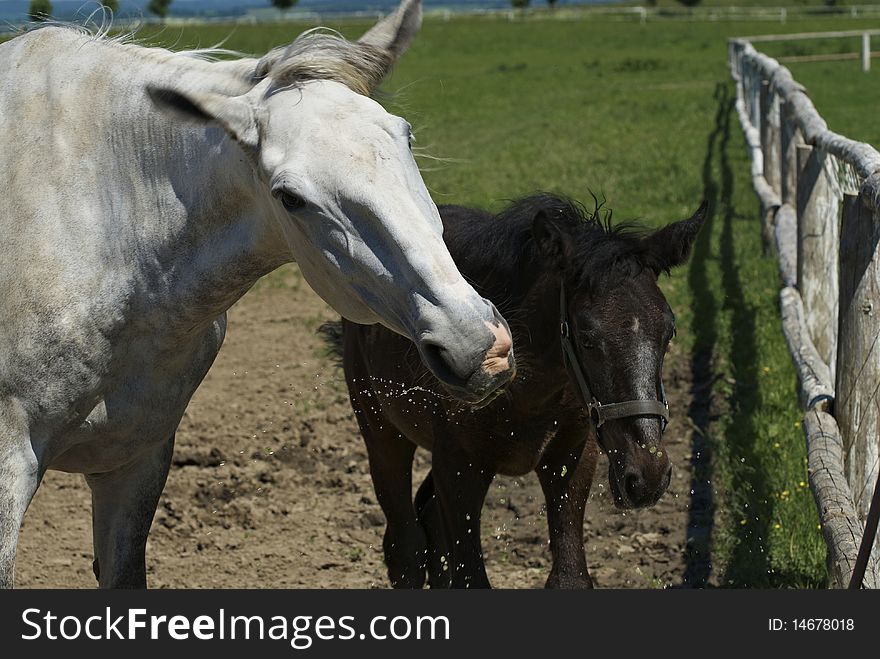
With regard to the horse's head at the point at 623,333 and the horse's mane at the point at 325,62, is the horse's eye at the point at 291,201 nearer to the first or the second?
the horse's mane at the point at 325,62

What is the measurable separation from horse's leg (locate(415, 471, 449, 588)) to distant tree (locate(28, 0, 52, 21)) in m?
2.21

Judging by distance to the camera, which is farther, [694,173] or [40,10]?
[694,173]

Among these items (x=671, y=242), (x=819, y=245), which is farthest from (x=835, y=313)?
(x=671, y=242)

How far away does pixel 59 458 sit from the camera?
3020mm

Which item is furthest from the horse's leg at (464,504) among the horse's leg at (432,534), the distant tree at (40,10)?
the distant tree at (40,10)

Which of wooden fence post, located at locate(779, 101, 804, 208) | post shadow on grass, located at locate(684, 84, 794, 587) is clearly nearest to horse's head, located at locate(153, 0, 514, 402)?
post shadow on grass, located at locate(684, 84, 794, 587)

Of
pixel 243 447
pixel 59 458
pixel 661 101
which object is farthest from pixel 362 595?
pixel 661 101

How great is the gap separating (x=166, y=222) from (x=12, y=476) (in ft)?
2.44

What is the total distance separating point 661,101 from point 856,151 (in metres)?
17.9

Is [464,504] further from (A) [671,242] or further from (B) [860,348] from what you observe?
(B) [860,348]

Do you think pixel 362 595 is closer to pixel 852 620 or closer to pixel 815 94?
pixel 852 620

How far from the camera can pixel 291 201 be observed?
243 centimetres

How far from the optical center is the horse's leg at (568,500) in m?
3.64

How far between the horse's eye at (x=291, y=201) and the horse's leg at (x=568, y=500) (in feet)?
5.01
